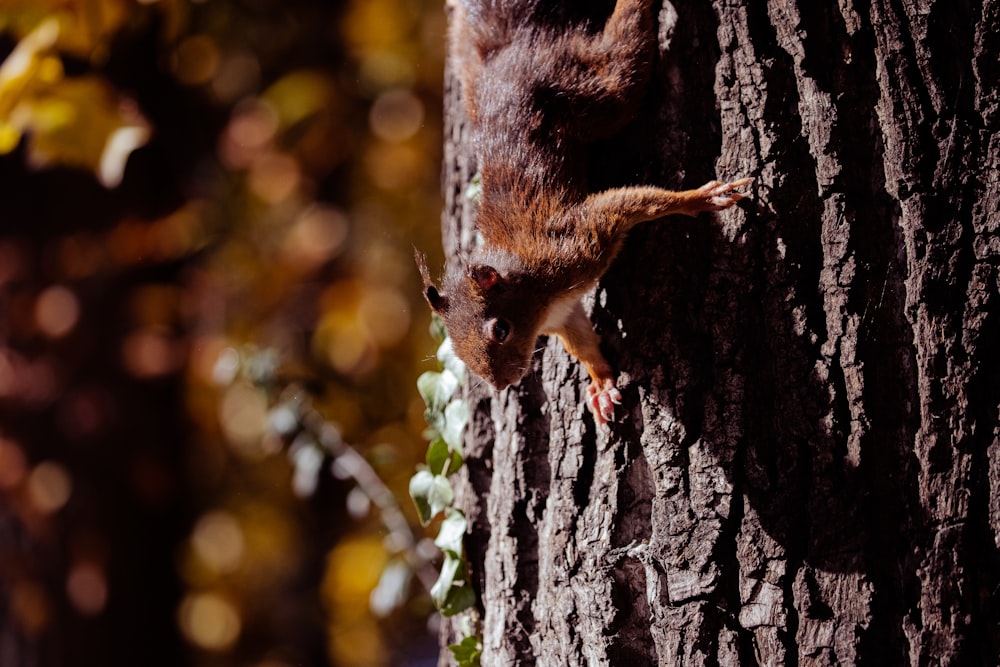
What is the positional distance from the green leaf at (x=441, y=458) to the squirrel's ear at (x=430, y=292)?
303 mm

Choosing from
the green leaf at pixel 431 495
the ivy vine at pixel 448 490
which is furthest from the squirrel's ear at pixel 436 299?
the green leaf at pixel 431 495

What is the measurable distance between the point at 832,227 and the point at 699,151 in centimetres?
26

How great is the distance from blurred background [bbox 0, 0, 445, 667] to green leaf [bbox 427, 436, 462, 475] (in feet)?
4.90

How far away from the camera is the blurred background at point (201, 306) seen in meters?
4.45

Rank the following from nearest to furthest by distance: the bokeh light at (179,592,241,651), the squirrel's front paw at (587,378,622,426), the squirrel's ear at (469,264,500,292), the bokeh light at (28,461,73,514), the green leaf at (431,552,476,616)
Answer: the squirrel's front paw at (587,378,622,426)
the squirrel's ear at (469,264,500,292)
the green leaf at (431,552,476,616)
the bokeh light at (28,461,73,514)
the bokeh light at (179,592,241,651)

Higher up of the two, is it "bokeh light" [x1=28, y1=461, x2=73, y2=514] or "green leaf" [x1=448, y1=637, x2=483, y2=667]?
"bokeh light" [x1=28, y1=461, x2=73, y2=514]

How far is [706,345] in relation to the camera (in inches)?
60.0

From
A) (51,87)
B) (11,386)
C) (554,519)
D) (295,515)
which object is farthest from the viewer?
(295,515)

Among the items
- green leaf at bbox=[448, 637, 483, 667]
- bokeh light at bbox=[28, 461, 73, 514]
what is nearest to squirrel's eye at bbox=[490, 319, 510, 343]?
green leaf at bbox=[448, 637, 483, 667]

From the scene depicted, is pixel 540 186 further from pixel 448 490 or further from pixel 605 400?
pixel 448 490

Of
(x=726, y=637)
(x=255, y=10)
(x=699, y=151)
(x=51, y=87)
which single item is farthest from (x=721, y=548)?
(x=255, y=10)

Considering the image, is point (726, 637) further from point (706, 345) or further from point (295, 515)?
point (295, 515)

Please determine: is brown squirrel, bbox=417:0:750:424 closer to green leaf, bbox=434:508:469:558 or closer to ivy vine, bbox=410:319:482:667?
ivy vine, bbox=410:319:482:667

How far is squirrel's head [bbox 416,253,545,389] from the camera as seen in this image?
5.82ft
